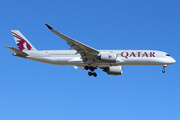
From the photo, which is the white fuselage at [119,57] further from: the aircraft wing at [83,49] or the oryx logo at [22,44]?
the oryx logo at [22,44]

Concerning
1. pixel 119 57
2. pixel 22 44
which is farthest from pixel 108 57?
pixel 22 44

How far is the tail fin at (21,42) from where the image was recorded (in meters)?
47.1

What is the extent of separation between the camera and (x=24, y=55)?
45312mm

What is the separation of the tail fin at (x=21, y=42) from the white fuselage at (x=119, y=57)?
1614 millimetres

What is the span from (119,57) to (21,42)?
15.9 m

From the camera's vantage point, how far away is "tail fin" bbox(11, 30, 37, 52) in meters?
47.1

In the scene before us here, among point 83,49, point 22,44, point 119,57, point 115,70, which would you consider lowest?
point 115,70

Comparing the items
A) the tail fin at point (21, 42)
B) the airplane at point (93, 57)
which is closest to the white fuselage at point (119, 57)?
the airplane at point (93, 57)

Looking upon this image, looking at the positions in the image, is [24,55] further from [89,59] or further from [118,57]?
[118,57]

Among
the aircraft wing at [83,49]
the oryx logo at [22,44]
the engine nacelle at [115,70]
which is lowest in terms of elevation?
the engine nacelle at [115,70]

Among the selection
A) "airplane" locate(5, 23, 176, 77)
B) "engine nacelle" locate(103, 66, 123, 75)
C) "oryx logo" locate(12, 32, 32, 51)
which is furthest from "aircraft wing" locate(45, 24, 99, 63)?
"oryx logo" locate(12, 32, 32, 51)

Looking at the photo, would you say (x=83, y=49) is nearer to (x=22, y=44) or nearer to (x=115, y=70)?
(x=115, y=70)

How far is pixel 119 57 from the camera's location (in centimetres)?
4353

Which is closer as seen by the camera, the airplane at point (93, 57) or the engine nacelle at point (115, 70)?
the airplane at point (93, 57)
